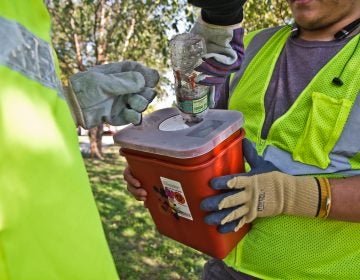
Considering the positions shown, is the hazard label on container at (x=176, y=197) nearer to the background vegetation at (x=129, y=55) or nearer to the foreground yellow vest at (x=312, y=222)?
the foreground yellow vest at (x=312, y=222)

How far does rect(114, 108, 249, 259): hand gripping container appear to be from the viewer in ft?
4.05

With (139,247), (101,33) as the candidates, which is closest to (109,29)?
(101,33)

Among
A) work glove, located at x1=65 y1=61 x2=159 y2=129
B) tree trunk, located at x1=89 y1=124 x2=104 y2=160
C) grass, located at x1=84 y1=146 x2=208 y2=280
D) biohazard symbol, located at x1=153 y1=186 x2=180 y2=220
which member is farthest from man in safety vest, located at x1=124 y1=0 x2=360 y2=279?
tree trunk, located at x1=89 y1=124 x2=104 y2=160

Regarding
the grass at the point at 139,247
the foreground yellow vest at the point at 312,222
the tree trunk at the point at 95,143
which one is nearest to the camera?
the foreground yellow vest at the point at 312,222

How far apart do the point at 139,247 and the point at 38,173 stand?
3.76 m

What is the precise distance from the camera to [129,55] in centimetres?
739

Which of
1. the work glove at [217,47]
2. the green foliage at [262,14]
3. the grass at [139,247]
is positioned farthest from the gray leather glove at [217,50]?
the grass at [139,247]

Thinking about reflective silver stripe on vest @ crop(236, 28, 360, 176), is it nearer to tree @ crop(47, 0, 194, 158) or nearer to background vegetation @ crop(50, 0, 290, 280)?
background vegetation @ crop(50, 0, 290, 280)

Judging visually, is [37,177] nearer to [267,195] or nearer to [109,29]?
[267,195]

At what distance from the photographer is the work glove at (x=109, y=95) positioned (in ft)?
3.33

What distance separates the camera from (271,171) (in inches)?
55.6

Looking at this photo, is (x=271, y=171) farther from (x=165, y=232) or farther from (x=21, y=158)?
(x=21, y=158)

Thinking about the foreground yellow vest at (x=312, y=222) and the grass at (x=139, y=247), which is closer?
the foreground yellow vest at (x=312, y=222)

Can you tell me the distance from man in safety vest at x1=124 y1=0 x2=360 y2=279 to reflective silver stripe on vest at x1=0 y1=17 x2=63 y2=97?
0.59 metres
